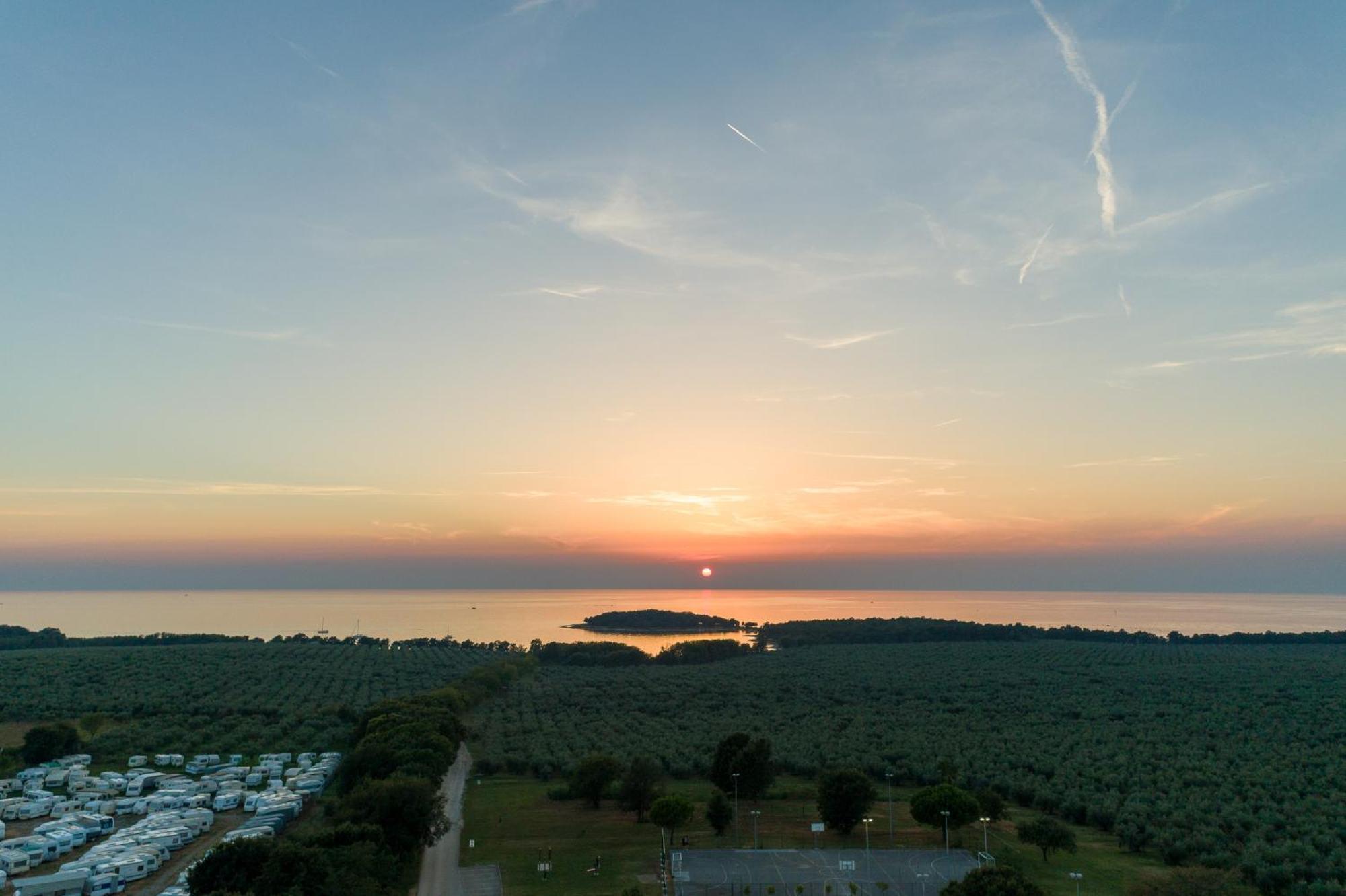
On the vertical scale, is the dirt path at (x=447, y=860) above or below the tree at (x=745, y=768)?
below

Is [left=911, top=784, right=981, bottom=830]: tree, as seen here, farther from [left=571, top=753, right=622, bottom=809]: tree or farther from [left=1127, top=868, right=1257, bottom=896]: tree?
[left=571, top=753, right=622, bottom=809]: tree

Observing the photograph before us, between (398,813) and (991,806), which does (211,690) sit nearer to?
(398,813)

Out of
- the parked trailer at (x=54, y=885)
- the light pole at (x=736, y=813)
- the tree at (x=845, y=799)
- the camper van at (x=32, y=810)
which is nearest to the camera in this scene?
the parked trailer at (x=54, y=885)

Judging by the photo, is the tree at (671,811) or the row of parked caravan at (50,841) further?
the tree at (671,811)

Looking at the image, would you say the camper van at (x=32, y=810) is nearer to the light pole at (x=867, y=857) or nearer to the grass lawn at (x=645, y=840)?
the grass lawn at (x=645, y=840)

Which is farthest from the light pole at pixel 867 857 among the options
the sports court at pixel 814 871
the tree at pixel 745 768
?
the tree at pixel 745 768

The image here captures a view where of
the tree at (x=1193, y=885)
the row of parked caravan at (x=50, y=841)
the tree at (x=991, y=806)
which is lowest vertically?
the row of parked caravan at (x=50, y=841)

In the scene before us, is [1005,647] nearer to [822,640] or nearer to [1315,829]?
[822,640]
